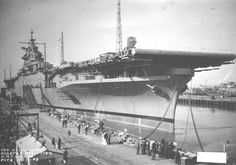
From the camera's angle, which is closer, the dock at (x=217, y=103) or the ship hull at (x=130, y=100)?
the ship hull at (x=130, y=100)

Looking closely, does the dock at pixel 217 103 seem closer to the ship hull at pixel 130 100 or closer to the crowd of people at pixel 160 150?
the ship hull at pixel 130 100

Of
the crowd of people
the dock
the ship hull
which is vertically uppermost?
the ship hull

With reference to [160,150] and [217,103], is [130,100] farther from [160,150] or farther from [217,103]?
[217,103]

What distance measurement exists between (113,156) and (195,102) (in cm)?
5130

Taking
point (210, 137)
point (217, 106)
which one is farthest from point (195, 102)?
point (210, 137)

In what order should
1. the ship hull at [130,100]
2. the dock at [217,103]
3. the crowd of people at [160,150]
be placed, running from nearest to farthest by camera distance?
the crowd of people at [160,150], the ship hull at [130,100], the dock at [217,103]

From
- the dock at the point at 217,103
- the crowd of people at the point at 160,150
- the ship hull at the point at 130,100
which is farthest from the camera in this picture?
the dock at the point at 217,103

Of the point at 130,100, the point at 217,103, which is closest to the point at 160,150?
the point at 130,100

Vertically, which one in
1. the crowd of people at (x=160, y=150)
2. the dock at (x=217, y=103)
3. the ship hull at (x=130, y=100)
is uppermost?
the ship hull at (x=130, y=100)

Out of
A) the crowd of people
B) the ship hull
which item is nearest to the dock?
the ship hull

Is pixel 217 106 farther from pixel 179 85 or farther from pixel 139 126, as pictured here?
pixel 179 85

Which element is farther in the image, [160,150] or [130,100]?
[130,100]

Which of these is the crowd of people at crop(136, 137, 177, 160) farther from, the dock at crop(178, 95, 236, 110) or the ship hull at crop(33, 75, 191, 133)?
the dock at crop(178, 95, 236, 110)

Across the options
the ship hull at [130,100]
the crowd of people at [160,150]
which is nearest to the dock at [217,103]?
the ship hull at [130,100]
